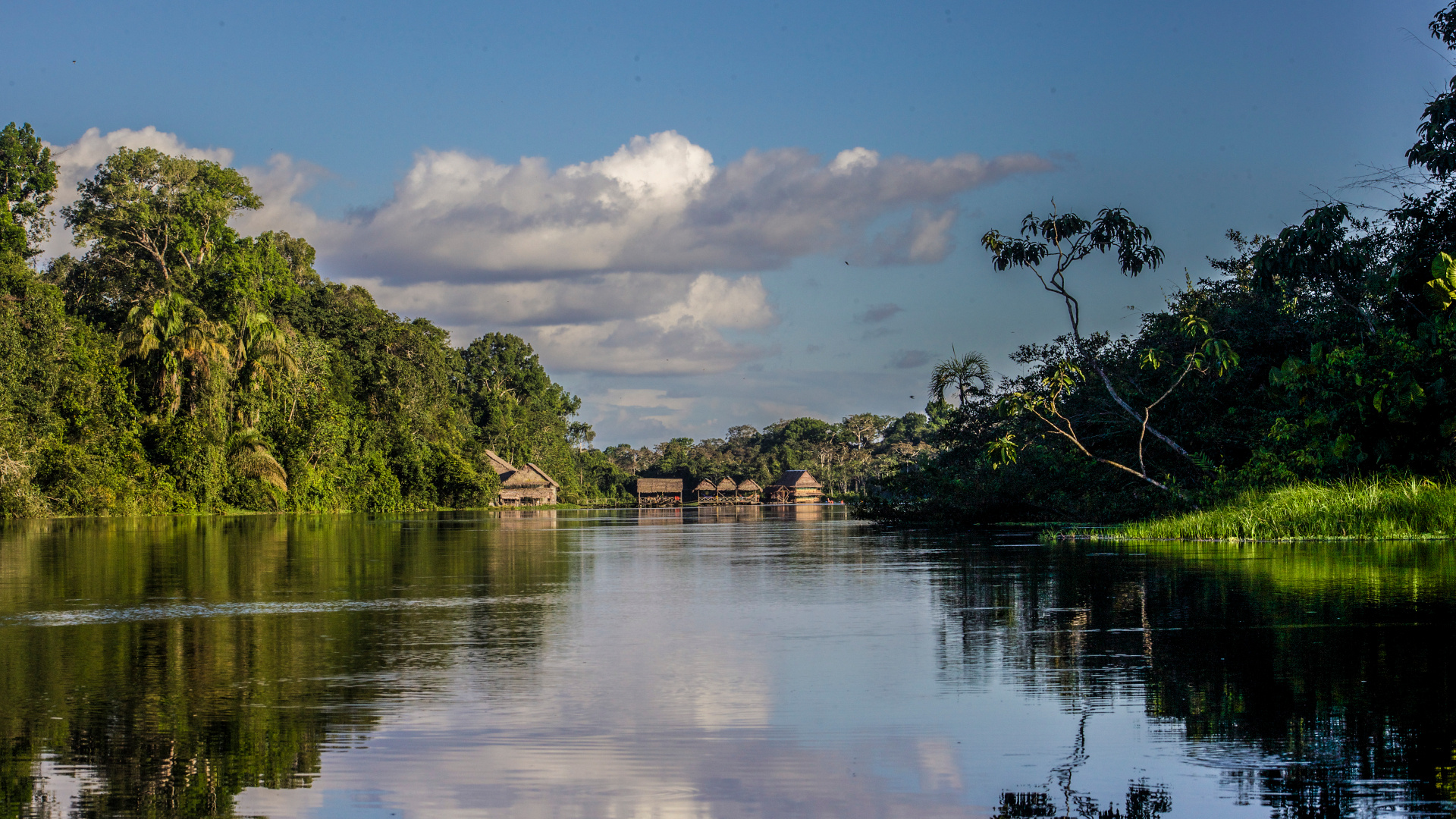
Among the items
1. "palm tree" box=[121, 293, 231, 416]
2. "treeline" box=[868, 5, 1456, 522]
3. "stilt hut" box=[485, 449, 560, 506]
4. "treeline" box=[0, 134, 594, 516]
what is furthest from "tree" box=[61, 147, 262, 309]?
"treeline" box=[868, 5, 1456, 522]

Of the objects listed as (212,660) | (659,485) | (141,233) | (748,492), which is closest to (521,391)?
(659,485)

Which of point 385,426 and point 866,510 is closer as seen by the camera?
point 866,510

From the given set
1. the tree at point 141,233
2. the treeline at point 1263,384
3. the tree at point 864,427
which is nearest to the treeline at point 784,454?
the tree at point 864,427

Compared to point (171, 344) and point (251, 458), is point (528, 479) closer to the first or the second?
point (251, 458)

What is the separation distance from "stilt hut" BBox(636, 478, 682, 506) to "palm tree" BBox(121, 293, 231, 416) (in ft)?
235

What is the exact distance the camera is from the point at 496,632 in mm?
9039

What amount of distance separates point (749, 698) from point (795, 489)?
12301 centimetres

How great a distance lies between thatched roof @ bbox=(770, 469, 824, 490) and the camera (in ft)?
423

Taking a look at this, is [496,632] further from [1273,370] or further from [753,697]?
[1273,370]

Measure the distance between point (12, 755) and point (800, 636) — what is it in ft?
17.1

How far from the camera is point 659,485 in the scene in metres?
123

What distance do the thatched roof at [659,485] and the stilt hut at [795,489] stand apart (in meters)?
12.8

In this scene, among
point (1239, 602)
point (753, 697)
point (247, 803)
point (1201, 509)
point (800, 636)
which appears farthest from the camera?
point (1201, 509)

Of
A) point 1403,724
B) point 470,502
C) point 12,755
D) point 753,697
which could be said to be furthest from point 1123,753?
point 470,502
